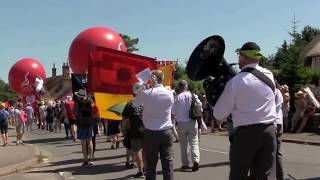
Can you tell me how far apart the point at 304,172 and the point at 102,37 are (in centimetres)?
1230

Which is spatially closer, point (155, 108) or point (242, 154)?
point (242, 154)

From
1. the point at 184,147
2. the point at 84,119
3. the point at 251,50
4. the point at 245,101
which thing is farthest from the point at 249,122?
the point at 84,119

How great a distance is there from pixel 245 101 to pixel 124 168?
283 inches

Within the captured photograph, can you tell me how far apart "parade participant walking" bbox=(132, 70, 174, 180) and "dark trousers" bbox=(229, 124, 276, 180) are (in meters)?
2.62

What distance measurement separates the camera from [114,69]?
13.8m

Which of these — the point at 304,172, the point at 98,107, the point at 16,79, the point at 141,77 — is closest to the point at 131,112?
the point at 141,77

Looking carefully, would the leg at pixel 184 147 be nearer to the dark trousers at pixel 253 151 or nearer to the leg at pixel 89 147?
the leg at pixel 89 147

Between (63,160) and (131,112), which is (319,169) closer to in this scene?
(131,112)

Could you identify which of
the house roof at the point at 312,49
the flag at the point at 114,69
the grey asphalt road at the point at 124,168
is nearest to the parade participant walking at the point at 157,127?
the grey asphalt road at the point at 124,168

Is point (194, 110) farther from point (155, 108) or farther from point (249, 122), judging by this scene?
point (249, 122)

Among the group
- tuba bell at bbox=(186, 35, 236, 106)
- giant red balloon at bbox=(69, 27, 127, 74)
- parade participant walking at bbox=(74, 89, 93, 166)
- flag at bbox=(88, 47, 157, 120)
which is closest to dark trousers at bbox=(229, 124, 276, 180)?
tuba bell at bbox=(186, 35, 236, 106)

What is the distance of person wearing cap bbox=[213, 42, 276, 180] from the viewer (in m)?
5.34

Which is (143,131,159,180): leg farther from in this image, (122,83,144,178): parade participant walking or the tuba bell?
(122,83,144,178): parade participant walking

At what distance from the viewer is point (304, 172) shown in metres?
10.5
